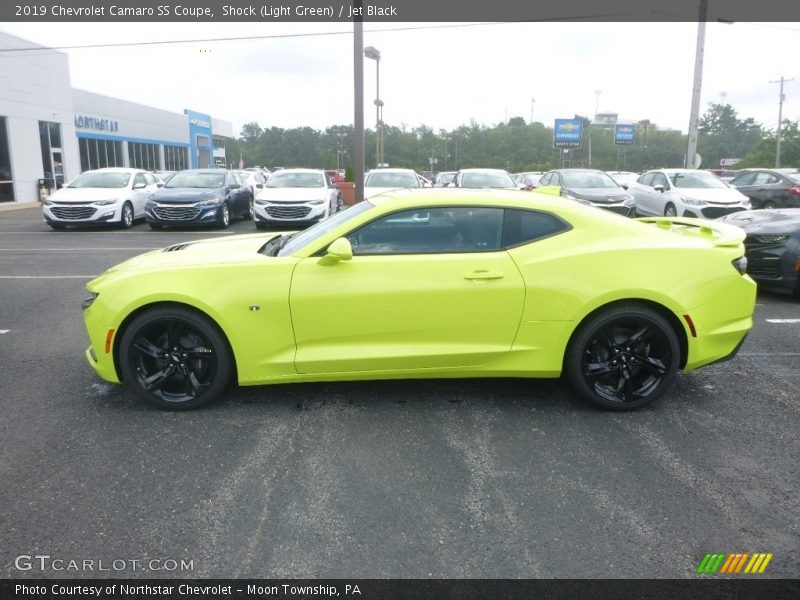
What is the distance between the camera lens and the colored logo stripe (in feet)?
8.84

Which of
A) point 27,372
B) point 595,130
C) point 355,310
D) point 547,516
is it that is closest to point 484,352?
point 355,310

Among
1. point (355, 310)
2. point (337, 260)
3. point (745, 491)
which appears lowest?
point (745, 491)

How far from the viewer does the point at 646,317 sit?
4234 millimetres

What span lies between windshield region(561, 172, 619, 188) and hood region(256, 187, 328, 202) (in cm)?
617

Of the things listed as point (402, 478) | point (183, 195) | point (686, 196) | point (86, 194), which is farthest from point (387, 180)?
point (402, 478)

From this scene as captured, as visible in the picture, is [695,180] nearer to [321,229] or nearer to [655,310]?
[655,310]

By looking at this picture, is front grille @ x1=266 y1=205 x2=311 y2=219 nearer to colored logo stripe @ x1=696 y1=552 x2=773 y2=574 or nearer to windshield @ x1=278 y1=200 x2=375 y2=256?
windshield @ x1=278 y1=200 x2=375 y2=256

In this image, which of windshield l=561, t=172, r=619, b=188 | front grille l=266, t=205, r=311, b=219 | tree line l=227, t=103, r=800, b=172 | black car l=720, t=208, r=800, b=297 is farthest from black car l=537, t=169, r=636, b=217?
tree line l=227, t=103, r=800, b=172

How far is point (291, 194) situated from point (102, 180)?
5.34 metres

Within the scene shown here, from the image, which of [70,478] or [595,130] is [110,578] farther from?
[595,130]

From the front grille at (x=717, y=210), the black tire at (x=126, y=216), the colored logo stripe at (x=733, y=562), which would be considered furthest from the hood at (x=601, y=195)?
the colored logo stripe at (x=733, y=562)

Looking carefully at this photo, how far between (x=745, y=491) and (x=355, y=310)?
2384 millimetres

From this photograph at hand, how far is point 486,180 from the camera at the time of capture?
1539 centimetres

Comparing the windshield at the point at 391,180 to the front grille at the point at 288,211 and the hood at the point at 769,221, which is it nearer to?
the front grille at the point at 288,211
